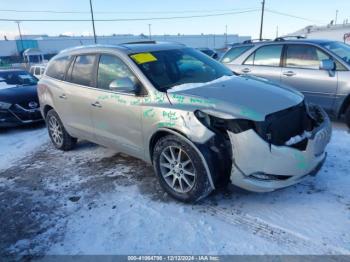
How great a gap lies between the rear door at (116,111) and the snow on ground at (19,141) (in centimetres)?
212

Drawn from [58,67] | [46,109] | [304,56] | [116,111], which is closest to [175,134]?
[116,111]

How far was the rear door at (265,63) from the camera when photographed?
637cm

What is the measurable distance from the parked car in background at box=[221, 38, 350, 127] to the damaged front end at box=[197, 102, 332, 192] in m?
2.83

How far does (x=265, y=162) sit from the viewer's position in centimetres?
290

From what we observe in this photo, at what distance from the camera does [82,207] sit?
358cm

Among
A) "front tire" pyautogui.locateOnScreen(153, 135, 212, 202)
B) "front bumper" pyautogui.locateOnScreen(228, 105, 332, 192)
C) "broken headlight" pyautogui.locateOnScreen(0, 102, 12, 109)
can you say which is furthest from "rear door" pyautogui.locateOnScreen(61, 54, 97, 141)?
"broken headlight" pyautogui.locateOnScreen(0, 102, 12, 109)

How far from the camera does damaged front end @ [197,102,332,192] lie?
2.89m

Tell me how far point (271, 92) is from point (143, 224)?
2031 millimetres

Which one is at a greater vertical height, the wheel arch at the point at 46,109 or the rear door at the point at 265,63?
the rear door at the point at 265,63

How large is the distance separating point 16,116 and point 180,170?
534cm

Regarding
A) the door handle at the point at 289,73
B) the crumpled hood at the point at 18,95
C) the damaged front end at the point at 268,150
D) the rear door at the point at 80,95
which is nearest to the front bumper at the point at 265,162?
the damaged front end at the point at 268,150

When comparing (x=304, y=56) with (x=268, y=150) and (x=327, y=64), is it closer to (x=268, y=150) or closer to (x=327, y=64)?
(x=327, y=64)

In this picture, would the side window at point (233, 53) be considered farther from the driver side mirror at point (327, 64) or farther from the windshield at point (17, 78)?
the windshield at point (17, 78)

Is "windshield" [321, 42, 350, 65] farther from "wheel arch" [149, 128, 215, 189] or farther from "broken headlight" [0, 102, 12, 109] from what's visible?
"broken headlight" [0, 102, 12, 109]
